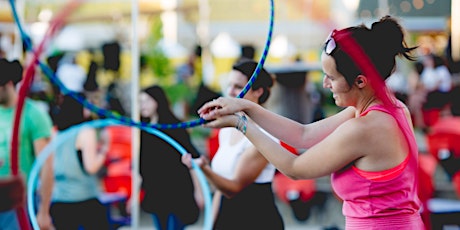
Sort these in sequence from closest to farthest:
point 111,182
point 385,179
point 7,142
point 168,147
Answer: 1. point 385,179
2. point 7,142
3. point 168,147
4. point 111,182

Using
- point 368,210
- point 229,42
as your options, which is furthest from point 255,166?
point 229,42

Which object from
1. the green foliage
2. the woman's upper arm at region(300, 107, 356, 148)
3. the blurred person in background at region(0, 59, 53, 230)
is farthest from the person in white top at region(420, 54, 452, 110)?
the woman's upper arm at region(300, 107, 356, 148)

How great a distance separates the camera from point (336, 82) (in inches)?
107

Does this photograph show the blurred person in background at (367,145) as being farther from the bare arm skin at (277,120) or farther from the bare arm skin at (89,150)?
the bare arm skin at (89,150)

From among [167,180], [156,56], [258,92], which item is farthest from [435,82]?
[258,92]

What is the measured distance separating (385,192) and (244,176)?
48.6 inches

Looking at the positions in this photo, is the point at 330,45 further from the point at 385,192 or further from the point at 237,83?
the point at 237,83

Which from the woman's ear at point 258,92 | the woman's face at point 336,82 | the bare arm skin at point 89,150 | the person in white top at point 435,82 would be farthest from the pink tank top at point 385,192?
the person in white top at point 435,82

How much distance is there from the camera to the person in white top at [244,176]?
3.78 m

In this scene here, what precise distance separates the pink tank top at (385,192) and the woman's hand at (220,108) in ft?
1.54

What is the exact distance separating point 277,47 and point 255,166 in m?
11.8

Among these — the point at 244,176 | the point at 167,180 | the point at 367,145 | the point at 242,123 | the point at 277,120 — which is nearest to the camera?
the point at 367,145

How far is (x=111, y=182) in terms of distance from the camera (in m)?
7.62

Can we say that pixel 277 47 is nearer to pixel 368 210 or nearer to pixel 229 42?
pixel 229 42
